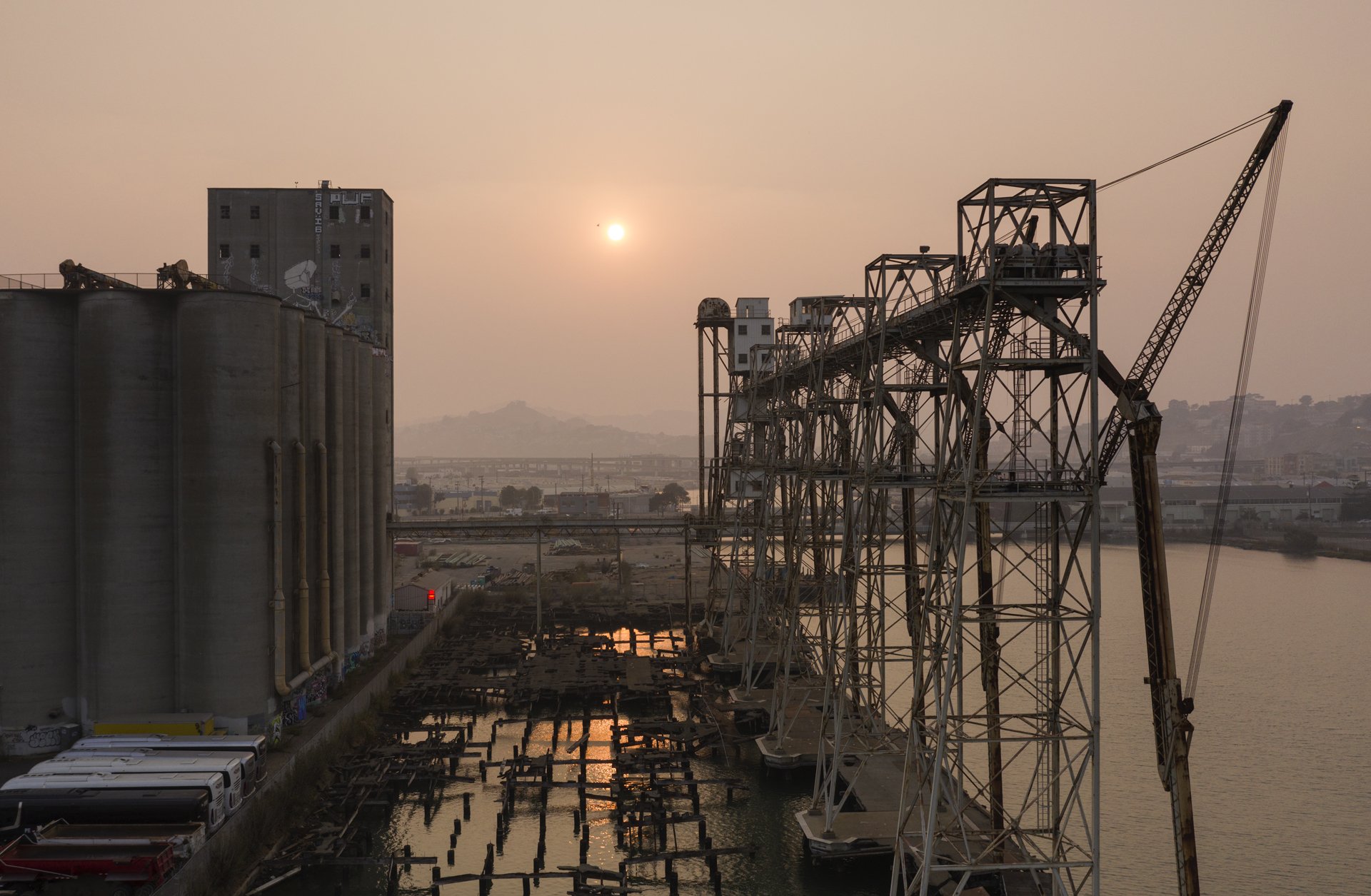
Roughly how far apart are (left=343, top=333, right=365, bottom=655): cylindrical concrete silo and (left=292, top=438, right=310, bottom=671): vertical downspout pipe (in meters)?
6.86

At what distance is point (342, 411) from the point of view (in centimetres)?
3862

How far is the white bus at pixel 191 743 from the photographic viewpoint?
2541 centimetres

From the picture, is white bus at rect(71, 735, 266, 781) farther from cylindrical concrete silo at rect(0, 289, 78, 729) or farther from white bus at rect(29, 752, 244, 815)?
cylindrical concrete silo at rect(0, 289, 78, 729)

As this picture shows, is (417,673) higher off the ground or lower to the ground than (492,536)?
lower

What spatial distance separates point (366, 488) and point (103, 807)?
22960 mm

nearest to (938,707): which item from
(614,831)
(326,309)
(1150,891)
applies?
(1150,891)

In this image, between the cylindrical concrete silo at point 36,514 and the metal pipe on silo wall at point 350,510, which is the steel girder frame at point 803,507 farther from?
the cylindrical concrete silo at point 36,514

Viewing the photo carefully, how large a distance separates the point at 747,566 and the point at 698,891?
25.5 meters

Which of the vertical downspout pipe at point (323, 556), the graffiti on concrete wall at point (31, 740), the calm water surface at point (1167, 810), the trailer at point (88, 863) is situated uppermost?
the vertical downspout pipe at point (323, 556)

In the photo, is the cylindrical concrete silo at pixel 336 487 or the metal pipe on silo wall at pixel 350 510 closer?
the cylindrical concrete silo at pixel 336 487

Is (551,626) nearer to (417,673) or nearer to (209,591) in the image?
(417,673)

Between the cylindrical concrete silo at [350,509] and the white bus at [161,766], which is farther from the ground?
the cylindrical concrete silo at [350,509]

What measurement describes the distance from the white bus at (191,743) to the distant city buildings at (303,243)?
30051 mm

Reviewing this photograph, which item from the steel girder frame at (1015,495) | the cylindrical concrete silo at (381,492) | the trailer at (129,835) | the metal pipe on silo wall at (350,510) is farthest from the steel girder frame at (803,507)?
the cylindrical concrete silo at (381,492)
